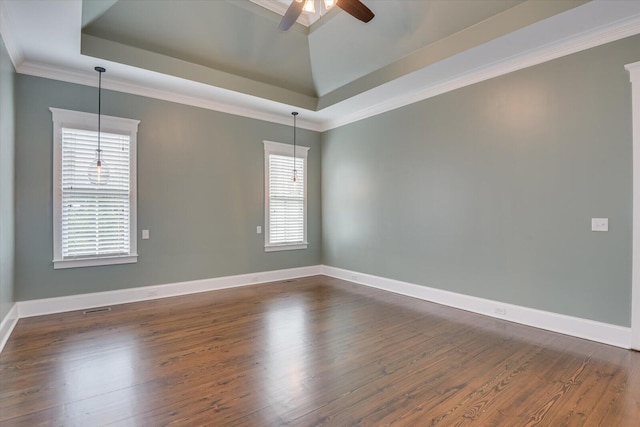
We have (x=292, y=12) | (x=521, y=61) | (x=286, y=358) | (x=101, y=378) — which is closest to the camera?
(x=101, y=378)

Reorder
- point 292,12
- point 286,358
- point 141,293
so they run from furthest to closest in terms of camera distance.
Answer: point 141,293 < point 292,12 < point 286,358

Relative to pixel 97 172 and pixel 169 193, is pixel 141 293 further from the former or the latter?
pixel 97 172

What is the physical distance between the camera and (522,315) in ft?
12.0

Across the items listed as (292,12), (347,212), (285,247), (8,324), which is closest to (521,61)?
(292,12)

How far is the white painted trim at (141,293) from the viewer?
3947 mm

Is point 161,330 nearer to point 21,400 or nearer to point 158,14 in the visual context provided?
point 21,400

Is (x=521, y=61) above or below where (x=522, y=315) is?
above

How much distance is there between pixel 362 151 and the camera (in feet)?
18.9

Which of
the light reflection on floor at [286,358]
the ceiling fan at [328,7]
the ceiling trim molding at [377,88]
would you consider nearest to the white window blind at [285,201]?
the ceiling trim molding at [377,88]

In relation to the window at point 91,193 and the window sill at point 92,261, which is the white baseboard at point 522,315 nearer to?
the window sill at point 92,261

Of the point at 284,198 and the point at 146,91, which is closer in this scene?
the point at 146,91

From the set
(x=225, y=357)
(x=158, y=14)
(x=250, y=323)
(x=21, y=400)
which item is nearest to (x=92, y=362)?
(x=21, y=400)

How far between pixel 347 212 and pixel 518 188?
3026 millimetres

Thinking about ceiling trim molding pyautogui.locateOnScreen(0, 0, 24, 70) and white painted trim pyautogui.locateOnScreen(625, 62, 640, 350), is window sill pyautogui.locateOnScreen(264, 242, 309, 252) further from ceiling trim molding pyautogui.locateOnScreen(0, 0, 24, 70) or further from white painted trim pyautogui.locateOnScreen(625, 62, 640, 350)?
white painted trim pyautogui.locateOnScreen(625, 62, 640, 350)
